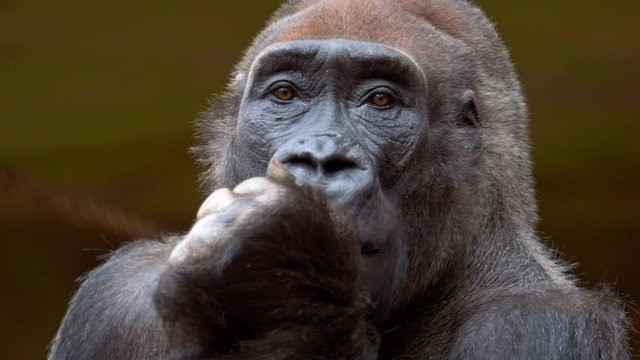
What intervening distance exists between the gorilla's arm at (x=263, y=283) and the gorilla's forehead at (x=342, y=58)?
93 cm

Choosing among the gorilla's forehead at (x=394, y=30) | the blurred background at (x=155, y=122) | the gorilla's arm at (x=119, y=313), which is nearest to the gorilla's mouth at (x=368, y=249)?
the gorilla's forehead at (x=394, y=30)

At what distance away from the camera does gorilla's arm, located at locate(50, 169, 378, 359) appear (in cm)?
Result: 485

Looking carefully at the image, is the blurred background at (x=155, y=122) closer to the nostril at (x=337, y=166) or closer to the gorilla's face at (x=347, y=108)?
the gorilla's face at (x=347, y=108)

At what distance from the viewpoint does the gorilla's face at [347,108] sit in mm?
5539

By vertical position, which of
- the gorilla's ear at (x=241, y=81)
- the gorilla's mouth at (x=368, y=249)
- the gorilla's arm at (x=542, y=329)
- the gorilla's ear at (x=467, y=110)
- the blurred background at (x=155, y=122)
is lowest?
the blurred background at (x=155, y=122)

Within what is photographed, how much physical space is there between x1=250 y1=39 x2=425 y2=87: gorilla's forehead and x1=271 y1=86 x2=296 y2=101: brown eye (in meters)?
0.08

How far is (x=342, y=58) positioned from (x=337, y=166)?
643 mm

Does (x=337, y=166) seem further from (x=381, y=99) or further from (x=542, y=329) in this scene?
(x=542, y=329)

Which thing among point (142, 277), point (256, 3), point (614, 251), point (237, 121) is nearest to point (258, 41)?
point (237, 121)

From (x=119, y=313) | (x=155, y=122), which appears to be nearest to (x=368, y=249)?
(x=119, y=313)

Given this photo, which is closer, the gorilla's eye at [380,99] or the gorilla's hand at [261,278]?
the gorilla's hand at [261,278]

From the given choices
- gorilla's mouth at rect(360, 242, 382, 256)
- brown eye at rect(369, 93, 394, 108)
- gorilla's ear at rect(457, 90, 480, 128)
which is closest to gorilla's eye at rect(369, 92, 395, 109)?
brown eye at rect(369, 93, 394, 108)

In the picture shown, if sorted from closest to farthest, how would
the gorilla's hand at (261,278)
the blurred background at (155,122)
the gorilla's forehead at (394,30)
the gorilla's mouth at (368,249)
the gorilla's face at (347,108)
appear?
the gorilla's hand at (261,278)
the gorilla's mouth at (368,249)
the gorilla's face at (347,108)
the gorilla's forehead at (394,30)
the blurred background at (155,122)

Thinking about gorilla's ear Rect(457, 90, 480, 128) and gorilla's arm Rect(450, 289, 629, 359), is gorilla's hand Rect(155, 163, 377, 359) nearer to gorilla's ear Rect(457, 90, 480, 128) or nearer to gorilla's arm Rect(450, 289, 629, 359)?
gorilla's arm Rect(450, 289, 629, 359)
